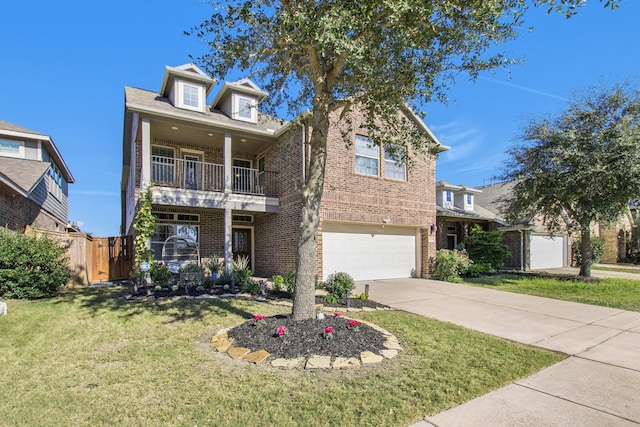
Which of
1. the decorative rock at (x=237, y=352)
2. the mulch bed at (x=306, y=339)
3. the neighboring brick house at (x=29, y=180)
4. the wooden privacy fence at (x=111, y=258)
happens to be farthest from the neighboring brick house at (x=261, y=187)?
the decorative rock at (x=237, y=352)

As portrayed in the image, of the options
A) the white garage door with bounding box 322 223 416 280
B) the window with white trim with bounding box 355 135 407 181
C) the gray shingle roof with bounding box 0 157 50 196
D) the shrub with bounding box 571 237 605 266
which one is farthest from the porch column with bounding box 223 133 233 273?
the shrub with bounding box 571 237 605 266

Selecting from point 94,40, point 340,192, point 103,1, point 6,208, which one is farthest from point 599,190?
point 6,208

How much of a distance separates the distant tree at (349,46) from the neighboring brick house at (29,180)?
8.25 metres

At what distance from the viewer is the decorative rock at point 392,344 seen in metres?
4.85

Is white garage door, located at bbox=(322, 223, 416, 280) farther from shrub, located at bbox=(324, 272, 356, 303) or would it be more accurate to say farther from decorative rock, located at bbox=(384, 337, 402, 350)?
decorative rock, located at bbox=(384, 337, 402, 350)

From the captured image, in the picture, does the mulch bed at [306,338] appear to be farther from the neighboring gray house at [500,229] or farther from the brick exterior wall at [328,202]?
the neighboring gray house at [500,229]

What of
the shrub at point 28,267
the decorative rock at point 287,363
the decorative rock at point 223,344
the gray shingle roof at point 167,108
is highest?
the gray shingle roof at point 167,108

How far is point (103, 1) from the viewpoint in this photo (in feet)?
25.1

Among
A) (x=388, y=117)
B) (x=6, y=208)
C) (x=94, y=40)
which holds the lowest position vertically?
(x=6, y=208)

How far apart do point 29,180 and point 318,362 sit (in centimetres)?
1267

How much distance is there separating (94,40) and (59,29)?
773 mm

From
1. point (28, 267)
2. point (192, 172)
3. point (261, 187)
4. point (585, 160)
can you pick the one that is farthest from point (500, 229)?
point (28, 267)

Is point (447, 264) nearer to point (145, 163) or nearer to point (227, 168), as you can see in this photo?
point (227, 168)

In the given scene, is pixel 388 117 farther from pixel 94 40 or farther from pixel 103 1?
pixel 94 40
